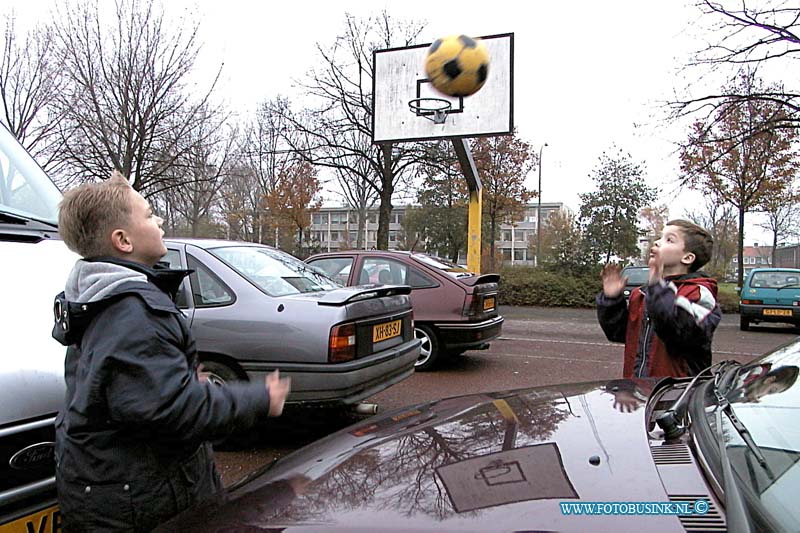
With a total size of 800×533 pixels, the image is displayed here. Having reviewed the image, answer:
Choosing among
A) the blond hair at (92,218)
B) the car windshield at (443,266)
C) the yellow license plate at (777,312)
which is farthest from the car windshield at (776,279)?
the blond hair at (92,218)

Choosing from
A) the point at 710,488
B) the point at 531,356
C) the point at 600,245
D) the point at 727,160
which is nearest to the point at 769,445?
the point at 710,488

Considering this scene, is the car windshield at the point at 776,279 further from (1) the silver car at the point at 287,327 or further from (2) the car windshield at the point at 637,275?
(1) the silver car at the point at 287,327

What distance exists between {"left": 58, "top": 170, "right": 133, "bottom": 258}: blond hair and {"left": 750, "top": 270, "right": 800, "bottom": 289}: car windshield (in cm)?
1418

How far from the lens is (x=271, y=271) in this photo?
4.53 meters

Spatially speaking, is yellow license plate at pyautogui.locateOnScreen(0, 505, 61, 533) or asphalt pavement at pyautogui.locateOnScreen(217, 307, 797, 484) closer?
yellow license plate at pyautogui.locateOnScreen(0, 505, 61, 533)

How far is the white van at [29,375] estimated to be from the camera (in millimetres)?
1724

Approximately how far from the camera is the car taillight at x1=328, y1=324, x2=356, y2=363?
387 cm

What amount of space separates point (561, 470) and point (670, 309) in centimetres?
143

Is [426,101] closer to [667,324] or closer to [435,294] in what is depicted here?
[435,294]

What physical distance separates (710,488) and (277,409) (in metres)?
1.16

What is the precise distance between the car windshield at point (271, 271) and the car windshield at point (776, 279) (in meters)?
11.7

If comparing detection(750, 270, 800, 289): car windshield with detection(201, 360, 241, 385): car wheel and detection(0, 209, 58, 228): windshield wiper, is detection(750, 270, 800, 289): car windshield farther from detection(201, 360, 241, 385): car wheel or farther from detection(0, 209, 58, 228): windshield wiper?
detection(0, 209, 58, 228): windshield wiper

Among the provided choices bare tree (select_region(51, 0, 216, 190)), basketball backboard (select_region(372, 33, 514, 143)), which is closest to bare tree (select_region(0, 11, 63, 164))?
bare tree (select_region(51, 0, 216, 190))

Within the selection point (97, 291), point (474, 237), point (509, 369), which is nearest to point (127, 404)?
point (97, 291)
